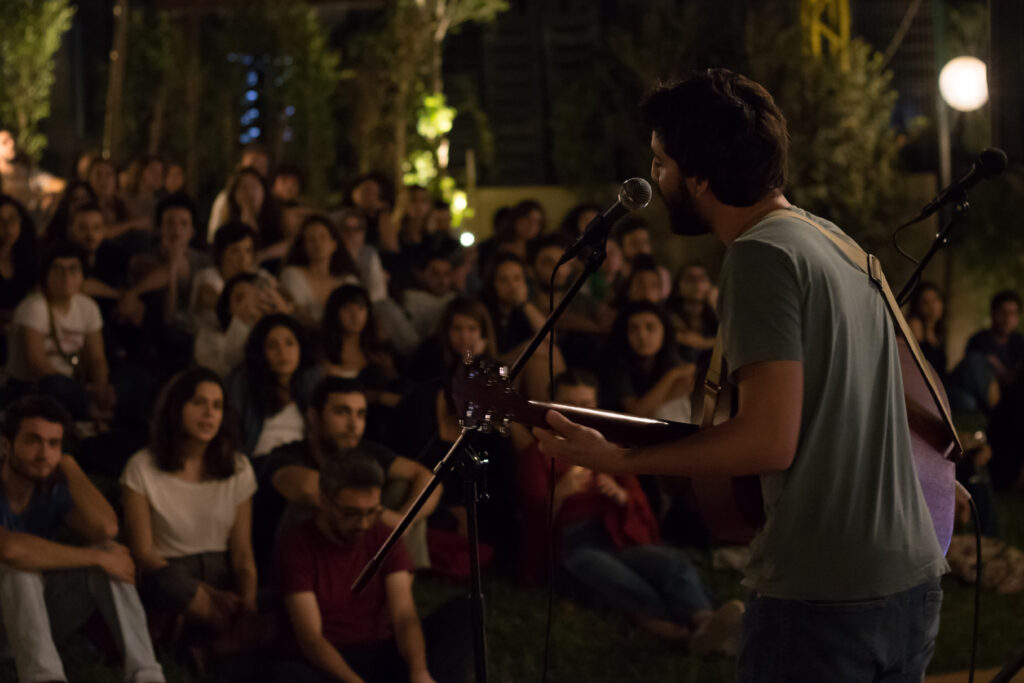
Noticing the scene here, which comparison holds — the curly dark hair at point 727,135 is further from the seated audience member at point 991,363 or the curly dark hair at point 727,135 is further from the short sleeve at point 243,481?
the seated audience member at point 991,363

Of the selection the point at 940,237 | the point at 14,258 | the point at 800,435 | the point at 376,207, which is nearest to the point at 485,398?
the point at 800,435

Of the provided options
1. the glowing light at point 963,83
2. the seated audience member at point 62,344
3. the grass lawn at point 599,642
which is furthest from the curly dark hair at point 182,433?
the glowing light at point 963,83

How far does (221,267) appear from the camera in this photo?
6.63 meters

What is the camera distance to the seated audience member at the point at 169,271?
6695 millimetres

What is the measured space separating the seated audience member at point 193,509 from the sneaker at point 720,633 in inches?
66.6

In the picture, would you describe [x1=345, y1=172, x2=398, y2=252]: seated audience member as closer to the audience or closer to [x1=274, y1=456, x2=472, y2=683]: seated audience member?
the audience

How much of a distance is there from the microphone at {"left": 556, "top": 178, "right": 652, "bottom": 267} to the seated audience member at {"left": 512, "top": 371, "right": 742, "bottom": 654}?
2.85m

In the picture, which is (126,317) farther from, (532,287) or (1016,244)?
(1016,244)

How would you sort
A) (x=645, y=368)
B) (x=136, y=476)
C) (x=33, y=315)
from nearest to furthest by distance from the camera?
(x=136, y=476) < (x=33, y=315) < (x=645, y=368)

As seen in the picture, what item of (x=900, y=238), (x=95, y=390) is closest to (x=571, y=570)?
(x=95, y=390)

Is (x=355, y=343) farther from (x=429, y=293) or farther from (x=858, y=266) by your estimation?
(x=858, y=266)

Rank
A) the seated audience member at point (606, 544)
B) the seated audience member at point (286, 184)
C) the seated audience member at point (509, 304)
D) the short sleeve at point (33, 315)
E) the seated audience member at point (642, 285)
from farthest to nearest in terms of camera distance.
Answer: the seated audience member at point (286, 184) → the seated audience member at point (642, 285) → the seated audience member at point (509, 304) → the short sleeve at point (33, 315) → the seated audience member at point (606, 544)

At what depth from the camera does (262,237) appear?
24.3 feet

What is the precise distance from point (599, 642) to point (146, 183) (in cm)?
465
